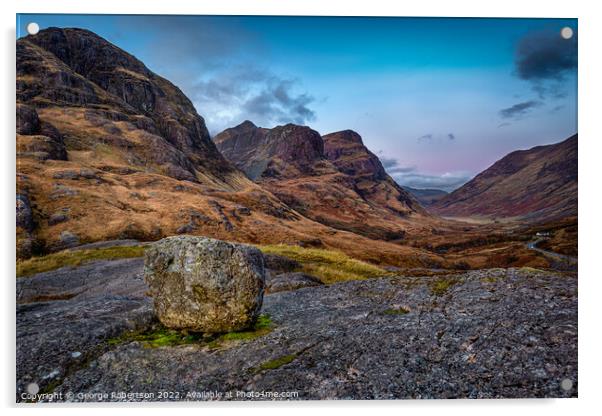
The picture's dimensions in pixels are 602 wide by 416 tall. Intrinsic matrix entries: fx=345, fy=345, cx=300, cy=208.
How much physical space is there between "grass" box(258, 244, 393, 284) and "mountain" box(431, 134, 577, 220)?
20.4ft

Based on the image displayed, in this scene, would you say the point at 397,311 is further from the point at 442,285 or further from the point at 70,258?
the point at 70,258

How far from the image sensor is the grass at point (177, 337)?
8492 millimetres

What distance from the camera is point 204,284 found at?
848 centimetres

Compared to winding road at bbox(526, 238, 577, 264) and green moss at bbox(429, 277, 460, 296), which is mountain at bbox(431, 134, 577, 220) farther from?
green moss at bbox(429, 277, 460, 296)

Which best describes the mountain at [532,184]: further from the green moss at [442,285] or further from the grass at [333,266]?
the grass at [333,266]

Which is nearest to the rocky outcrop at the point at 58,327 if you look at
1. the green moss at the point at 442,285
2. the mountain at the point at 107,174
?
the mountain at the point at 107,174

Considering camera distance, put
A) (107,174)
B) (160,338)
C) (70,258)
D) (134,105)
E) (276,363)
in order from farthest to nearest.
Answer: (134,105), (107,174), (70,258), (160,338), (276,363)

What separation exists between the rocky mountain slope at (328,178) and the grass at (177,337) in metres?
11.2

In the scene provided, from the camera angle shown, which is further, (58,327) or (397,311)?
(397,311)

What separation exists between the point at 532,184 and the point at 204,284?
40.4 feet

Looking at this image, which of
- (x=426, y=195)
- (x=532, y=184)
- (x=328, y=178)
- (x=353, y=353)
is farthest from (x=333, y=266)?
(x=328, y=178)

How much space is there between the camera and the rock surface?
7.06 metres

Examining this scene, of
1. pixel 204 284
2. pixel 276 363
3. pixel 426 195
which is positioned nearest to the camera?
pixel 276 363

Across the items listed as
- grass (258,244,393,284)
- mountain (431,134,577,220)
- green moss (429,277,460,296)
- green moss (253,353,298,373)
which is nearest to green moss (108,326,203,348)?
green moss (253,353,298,373)
